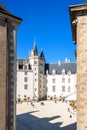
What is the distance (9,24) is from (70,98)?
224ft

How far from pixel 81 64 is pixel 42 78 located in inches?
3118

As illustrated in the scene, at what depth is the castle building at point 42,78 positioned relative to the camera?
3439 inches

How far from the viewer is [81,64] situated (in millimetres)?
12562

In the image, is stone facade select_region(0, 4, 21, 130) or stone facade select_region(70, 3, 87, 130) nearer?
stone facade select_region(70, 3, 87, 130)

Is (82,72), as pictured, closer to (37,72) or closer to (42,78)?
(37,72)

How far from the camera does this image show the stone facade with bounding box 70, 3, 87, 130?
12.4 metres

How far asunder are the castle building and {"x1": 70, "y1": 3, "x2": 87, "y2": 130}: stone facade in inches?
2922

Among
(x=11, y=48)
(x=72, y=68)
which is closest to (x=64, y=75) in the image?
(x=72, y=68)

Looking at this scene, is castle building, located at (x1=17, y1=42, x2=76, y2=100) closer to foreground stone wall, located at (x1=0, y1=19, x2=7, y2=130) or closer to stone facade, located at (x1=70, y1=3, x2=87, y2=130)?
foreground stone wall, located at (x1=0, y1=19, x2=7, y2=130)

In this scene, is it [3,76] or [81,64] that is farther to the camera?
[3,76]

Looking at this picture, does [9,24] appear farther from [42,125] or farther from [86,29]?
[42,125]

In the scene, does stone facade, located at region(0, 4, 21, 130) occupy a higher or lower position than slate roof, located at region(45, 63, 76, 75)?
lower

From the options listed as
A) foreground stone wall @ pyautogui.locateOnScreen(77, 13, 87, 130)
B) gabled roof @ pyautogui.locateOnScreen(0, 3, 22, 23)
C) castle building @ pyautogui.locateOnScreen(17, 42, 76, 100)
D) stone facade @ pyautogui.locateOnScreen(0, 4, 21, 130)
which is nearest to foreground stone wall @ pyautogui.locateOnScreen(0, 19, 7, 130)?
stone facade @ pyautogui.locateOnScreen(0, 4, 21, 130)

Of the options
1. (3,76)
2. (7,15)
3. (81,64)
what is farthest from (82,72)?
(7,15)
